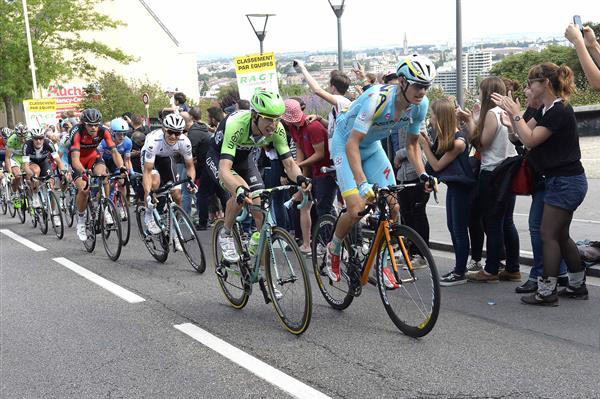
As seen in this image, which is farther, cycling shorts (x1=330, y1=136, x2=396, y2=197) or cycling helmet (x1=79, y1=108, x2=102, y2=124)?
cycling helmet (x1=79, y1=108, x2=102, y2=124)

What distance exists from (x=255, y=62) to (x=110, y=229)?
211 inches

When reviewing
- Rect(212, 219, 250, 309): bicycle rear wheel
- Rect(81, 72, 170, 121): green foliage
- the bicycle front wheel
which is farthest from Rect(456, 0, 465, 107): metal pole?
Rect(81, 72, 170, 121): green foliage

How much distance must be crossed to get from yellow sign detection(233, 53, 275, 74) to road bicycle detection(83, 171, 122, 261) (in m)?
4.29

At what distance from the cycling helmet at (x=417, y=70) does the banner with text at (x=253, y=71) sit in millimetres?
8623

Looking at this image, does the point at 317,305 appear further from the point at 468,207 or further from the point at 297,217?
the point at 297,217

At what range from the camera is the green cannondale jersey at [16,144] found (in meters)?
14.4

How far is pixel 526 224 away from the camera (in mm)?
10445

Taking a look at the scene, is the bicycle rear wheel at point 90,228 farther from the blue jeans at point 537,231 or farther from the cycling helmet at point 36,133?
the blue jeans at point 537,231

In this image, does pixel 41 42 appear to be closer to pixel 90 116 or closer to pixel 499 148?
pixel 90 116

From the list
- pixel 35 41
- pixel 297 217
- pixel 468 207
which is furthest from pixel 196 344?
pixel 35 41

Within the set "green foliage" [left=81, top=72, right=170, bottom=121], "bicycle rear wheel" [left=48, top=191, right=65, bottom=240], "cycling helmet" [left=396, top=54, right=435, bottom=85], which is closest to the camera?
"cycling helmet" [left=396, top=54, right=435, bottom=85]

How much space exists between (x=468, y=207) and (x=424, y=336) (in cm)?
207

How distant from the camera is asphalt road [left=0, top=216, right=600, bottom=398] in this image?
4.72 m

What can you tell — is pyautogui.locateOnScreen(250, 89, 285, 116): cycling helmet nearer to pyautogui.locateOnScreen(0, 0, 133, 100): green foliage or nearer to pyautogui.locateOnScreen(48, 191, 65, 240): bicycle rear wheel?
pyautogui.locateOnScreen(48, 191, 65, 240): bicycle rear wheel
